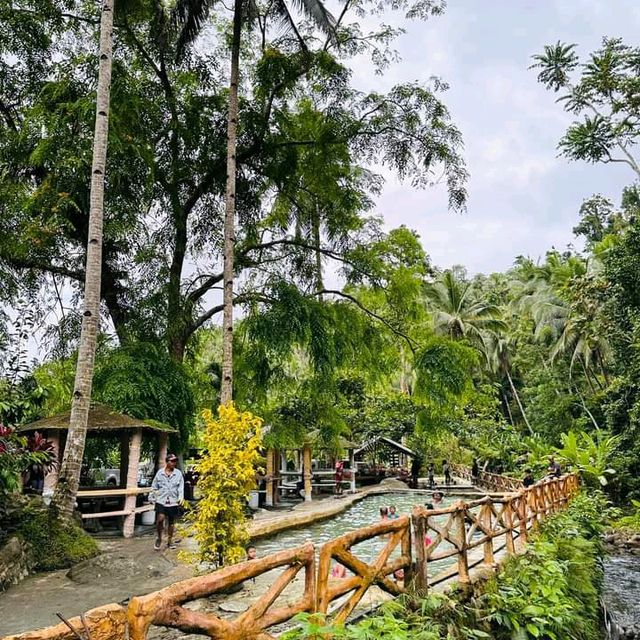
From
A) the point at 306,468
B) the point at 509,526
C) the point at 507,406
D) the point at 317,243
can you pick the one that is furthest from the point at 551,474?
the point at 507,406

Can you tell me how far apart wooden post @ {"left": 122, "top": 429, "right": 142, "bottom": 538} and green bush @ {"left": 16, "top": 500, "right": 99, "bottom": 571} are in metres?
1.81

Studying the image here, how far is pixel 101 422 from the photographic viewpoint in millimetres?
9781

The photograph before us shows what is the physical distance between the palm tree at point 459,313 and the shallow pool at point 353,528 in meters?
10.9

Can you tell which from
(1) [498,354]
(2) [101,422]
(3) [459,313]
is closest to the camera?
(2) [101,422]

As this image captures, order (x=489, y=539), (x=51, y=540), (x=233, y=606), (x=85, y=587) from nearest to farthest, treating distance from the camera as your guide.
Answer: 1. (x=233, y=606)
2. (x=85, y=587)
3. (x=489, y=539)
4. (x=51, y=540)

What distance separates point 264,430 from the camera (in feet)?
51.1

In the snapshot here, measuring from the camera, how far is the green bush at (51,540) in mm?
7504

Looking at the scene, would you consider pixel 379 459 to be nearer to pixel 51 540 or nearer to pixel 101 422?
pixel 101 422

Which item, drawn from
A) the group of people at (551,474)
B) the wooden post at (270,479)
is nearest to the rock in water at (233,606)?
the group of people at (551,474)

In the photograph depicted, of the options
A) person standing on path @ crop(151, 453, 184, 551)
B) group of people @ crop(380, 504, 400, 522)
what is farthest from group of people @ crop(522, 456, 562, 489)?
person standing on path @ crop(151, 453, 184, 551)

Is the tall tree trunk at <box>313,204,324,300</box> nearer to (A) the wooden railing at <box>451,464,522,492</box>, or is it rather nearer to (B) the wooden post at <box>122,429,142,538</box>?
(B) the wooden post at <box>122,429,142,538</box>

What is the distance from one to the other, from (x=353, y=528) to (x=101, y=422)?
6750mm

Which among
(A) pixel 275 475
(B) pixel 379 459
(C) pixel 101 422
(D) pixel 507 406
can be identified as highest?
(D) pixel 507 406

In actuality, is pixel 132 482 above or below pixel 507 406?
below
